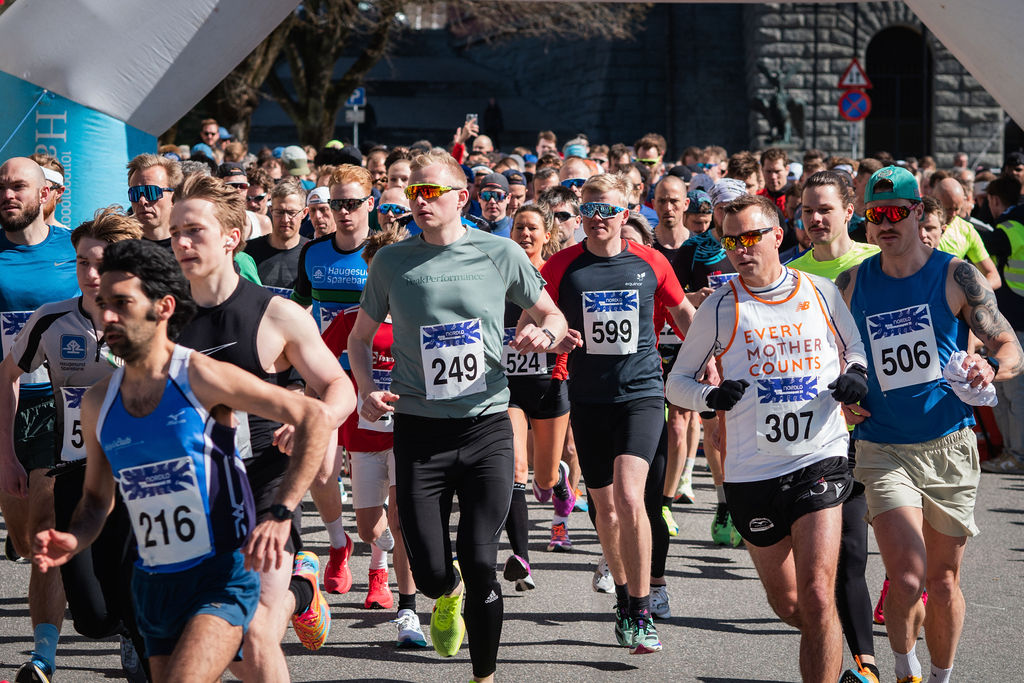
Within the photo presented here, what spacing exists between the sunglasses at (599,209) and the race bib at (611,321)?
383mm

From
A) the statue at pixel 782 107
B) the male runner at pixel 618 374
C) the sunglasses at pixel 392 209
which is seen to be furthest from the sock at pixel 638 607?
the statue at pixel 782 107

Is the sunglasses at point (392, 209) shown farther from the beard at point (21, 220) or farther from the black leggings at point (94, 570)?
the black leggings at point (94, 570)

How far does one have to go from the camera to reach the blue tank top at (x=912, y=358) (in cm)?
542

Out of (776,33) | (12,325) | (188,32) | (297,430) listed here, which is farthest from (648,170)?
(776,33)

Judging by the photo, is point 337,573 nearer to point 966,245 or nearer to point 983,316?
point 983,316

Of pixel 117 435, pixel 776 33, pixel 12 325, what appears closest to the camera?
pixel 117 435

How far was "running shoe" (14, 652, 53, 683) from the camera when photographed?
544 centimetres

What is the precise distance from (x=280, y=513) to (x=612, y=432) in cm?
275

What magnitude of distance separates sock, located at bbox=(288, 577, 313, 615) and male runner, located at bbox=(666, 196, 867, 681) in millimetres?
1590

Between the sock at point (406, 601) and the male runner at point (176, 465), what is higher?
the male runner at point (176, 465)

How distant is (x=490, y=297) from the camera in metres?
5.47

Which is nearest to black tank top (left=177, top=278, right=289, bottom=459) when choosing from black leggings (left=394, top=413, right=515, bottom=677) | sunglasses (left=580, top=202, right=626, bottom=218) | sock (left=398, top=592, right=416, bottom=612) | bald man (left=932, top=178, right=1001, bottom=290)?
black leggings (left=394, top=413, right=515, bottom=677)

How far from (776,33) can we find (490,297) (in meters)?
25.4

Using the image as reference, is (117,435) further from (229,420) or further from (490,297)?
(490,297)
